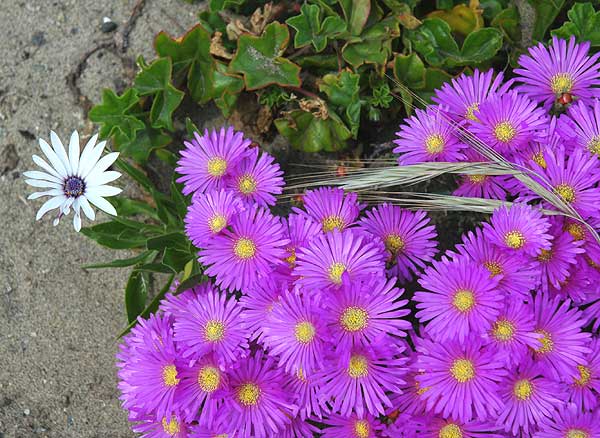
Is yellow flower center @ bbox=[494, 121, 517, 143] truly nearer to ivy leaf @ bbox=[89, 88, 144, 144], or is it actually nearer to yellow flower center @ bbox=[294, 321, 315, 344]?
yellow flower center @ bbox=[294, 321, 315, 344]

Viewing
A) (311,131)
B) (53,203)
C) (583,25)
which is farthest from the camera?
(311,131)

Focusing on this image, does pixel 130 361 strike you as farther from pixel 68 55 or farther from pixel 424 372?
pixel 68 55

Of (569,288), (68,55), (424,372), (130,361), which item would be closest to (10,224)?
(68,55)

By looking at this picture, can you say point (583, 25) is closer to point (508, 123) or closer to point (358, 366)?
point (508, 123)

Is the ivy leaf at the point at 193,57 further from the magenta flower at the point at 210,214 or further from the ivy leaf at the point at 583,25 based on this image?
the ivy leaf at the point at 583,25

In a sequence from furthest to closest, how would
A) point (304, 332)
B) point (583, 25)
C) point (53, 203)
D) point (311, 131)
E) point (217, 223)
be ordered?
point (311, 131) → point (583, 25) → point (53, 203) → point (217, 223) → point (304, 332)

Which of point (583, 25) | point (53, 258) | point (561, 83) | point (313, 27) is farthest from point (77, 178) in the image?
point (583, 25)

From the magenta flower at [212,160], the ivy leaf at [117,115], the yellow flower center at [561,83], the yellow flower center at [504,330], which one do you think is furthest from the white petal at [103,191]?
the yellow flower center at [561,83]
